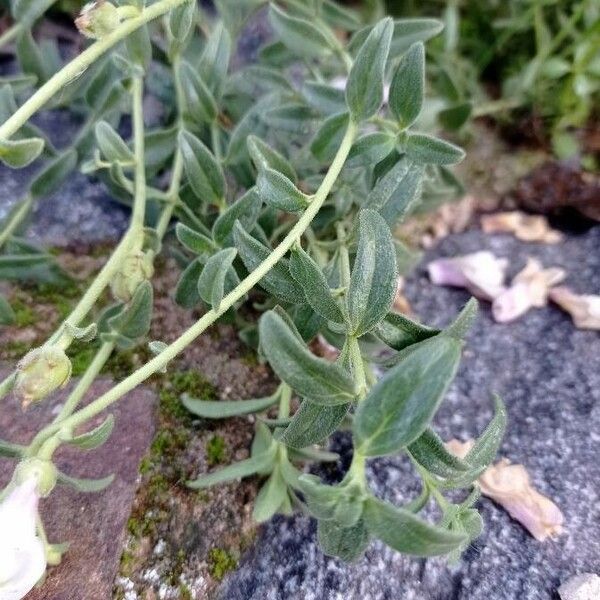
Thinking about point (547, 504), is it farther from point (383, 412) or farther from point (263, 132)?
point (263, 132)

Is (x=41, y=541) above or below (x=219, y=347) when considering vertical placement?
above

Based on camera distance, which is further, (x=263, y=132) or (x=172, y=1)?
(x=263, y=132)

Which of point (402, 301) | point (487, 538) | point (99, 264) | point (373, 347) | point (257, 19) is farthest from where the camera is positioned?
point (257, 19)

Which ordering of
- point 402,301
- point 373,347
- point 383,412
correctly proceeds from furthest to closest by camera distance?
point 402,301 → point 373,347 → point 383,412

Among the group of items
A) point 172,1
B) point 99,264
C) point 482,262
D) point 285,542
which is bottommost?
point 482,262

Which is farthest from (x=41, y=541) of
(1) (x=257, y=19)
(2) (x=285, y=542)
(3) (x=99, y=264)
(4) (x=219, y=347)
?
(1) (x=257, y=19)

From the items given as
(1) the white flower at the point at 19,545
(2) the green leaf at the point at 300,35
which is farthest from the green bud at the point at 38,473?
(2) the green leaf at the point at 300,35

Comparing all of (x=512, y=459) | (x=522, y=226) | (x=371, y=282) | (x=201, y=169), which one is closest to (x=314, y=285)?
(x=371, y=282)

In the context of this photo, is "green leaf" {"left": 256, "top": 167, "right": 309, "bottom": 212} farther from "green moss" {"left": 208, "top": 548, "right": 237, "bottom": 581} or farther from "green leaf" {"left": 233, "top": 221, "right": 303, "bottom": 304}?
"green moss" {"left": 208, "top": 548, "right": 237, "bottom": 581}

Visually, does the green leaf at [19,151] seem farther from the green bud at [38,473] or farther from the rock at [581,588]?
the rock at [581,588]
